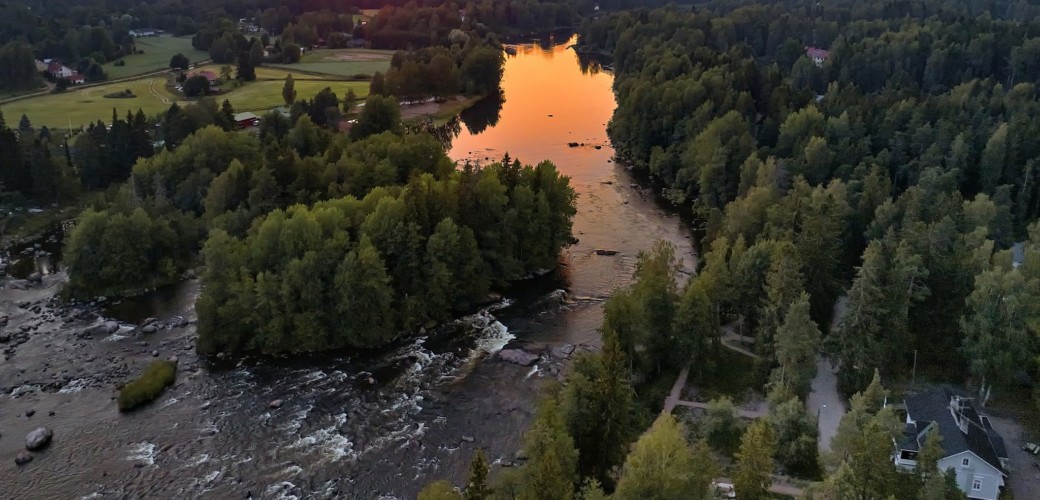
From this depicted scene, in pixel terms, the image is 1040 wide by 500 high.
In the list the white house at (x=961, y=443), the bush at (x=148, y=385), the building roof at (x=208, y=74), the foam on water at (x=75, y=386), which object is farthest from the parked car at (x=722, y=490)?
the building roof at (x=208, y=74)

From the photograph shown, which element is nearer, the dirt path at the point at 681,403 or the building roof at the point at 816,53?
the dirt path at the point at 681,403

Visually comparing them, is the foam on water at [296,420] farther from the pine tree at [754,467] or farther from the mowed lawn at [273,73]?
the mowed lawn at [273,73]

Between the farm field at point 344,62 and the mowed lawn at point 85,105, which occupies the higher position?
the farm field at point 344,62

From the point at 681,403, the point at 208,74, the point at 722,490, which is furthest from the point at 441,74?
the point at 722,490

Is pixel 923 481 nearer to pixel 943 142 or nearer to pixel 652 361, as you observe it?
pixel 652 361

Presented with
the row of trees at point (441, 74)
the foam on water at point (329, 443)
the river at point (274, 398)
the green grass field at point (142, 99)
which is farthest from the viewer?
the row of trees at point (441, 74)

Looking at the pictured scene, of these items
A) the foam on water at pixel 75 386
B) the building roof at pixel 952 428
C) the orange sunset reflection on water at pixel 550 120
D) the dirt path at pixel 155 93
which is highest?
the dirt path at pixel 155 93

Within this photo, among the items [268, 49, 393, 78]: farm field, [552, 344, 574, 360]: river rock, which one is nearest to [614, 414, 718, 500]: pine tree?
[552, 344, 574, 360]: river rock

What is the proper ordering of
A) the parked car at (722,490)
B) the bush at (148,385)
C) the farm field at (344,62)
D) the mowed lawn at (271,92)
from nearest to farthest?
the parked car at (722,490)
the bush at (148,385)
the mowed lawn at (271,92)
the farm field at (344,62)
